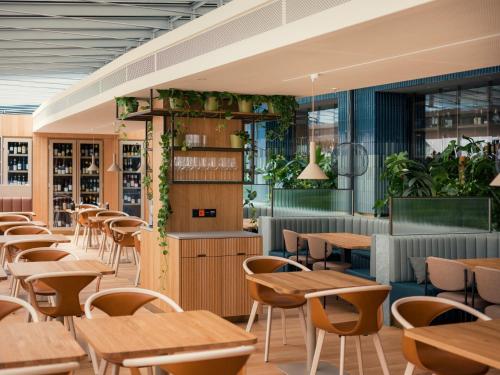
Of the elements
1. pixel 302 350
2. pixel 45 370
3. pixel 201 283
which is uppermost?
pixel 45 370

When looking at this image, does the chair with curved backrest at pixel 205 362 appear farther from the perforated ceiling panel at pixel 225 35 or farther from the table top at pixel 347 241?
the table top at pixel 347 241

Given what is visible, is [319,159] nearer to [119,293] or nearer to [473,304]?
[473,304]

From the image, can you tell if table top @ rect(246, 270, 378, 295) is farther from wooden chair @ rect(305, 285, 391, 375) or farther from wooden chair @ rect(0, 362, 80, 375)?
wooden chair @ rect(0, 362, 80, 375)

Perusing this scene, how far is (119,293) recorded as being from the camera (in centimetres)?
459

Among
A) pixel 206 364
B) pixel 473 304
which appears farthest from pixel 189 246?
pixel 206 364

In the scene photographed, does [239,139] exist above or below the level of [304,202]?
above

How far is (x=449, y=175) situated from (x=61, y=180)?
371 inches

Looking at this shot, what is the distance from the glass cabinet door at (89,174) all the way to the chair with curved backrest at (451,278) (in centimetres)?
1120

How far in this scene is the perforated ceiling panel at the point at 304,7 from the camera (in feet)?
14.6

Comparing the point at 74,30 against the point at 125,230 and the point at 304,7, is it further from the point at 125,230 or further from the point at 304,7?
the point at 304,7

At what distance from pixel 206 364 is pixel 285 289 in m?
1.98

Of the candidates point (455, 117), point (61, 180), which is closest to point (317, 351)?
point (455, 117)

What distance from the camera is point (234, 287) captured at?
7484 mm

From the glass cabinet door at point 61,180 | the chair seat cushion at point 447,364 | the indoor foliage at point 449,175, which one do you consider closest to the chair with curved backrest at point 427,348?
the chair seat cushion at point 447,364
